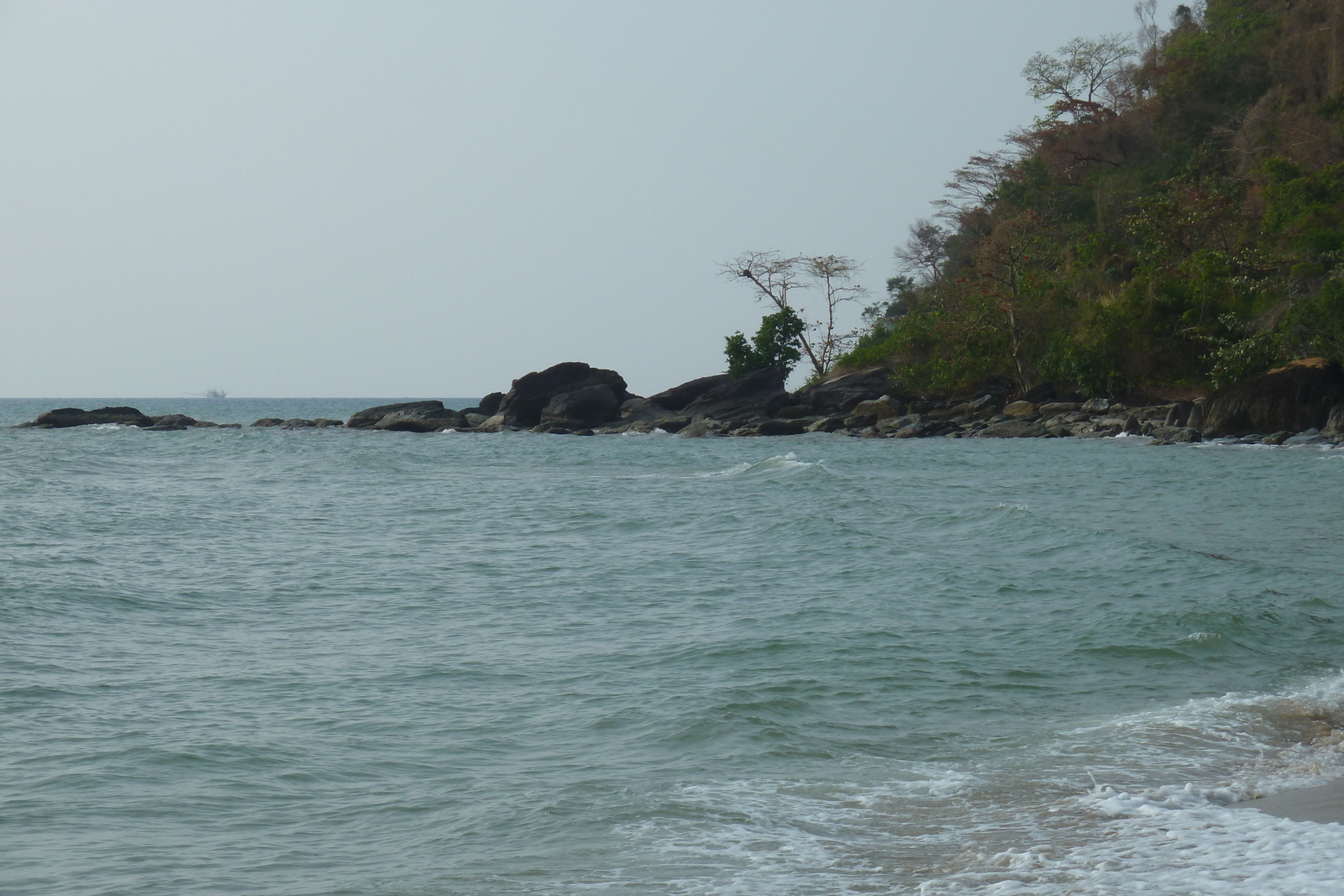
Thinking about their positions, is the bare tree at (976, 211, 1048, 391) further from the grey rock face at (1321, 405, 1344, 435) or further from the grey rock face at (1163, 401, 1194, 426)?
the grey rock face at (1321, 405, 1344, 435)

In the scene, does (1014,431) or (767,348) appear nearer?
(1014,431)

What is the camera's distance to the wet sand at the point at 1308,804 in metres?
5.11

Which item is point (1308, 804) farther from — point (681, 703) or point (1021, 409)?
point (1021, 409)

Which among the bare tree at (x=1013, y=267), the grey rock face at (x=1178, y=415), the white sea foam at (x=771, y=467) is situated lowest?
the white sea foam at (x=771, y=467)

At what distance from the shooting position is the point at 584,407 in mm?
47188

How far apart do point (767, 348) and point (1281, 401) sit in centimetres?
2302

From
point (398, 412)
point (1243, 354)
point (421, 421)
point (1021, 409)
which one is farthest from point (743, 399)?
point (1243, 354)

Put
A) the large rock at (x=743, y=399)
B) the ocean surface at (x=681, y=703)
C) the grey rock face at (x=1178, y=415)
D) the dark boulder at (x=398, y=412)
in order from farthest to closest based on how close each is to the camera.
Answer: the dark boulder at (x=398, y=412)
the large rock at (x=743, y=399)
the grey rock face at (x=1178, y=415)
the ocean surface at (x=681, y=703)

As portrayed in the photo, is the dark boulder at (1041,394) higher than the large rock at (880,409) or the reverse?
higher

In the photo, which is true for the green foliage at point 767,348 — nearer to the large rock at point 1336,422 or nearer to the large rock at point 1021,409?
the large rock at point 1021,409

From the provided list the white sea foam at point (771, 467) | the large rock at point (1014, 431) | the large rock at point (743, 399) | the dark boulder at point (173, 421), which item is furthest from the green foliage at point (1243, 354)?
the dark boulder at point (173, 421)

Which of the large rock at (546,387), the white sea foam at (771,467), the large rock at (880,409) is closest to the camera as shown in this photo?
the white sea foam at (771,467)

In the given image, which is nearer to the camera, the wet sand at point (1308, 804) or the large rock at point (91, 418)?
the wet sand at point (1308, 804)

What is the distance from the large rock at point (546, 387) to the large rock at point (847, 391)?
850 cm
